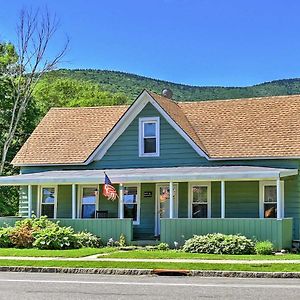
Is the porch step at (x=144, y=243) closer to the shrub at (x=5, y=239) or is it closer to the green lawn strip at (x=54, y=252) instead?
the green lawn strip at (x=54, y=252)

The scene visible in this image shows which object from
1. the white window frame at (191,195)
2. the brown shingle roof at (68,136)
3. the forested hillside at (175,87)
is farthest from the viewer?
the forested hillside at (175,87)

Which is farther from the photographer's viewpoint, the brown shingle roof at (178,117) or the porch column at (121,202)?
the brown shingle roof at (178,117)

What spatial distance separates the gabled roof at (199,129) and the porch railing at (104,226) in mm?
3500

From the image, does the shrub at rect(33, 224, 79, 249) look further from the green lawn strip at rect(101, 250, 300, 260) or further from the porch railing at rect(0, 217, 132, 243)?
the green lawn strip at rect(101, 250, 300, 260)

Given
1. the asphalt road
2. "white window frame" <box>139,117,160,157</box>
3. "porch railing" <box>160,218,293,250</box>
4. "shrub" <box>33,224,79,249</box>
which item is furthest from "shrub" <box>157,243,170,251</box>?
the asphalt road

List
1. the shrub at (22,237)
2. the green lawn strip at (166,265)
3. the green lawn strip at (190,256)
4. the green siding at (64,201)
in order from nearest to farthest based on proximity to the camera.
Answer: the green lawn strip at (166,265), the green lawn strip at (190,256), the shrub at (22,237), the green siding at (64,201)

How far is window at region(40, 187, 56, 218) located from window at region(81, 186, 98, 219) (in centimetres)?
147

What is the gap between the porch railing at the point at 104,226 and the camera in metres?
25.6

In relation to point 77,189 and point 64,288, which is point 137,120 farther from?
point 64,288

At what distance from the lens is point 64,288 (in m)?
13.4

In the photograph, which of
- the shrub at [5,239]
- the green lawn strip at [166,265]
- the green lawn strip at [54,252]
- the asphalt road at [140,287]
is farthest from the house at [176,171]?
the asphalt road at [140,287]

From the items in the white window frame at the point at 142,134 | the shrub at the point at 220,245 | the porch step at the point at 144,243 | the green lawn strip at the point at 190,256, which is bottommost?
the green lawn strip at the point at 190,256

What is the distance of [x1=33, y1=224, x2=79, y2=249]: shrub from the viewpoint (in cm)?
2395

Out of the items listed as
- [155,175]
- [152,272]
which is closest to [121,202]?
[155,175]
